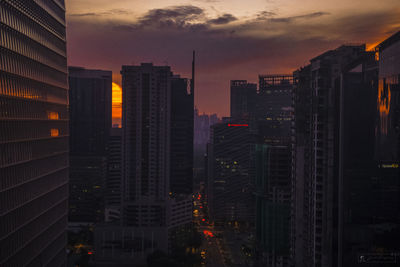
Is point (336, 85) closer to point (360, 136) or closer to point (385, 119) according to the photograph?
point (360, 136)

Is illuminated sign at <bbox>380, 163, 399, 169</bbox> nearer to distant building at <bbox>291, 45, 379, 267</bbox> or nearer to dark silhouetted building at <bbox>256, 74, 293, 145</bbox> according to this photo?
distant building at <bbox>291, 45, 379, 267</bbox>

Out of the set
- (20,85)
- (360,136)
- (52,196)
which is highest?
(20,85)

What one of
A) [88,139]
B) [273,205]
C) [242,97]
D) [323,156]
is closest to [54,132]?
[323,156]

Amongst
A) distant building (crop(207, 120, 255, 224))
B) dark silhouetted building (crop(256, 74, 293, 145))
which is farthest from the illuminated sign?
dark silhouetted building (crop(256, 74, 293, 145))

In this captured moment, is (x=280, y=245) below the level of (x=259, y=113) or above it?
below

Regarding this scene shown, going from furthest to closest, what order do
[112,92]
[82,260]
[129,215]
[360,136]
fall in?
[112,92] → [129,215] → [82,260] → [360,136]

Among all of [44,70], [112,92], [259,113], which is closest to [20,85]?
[44,70]
